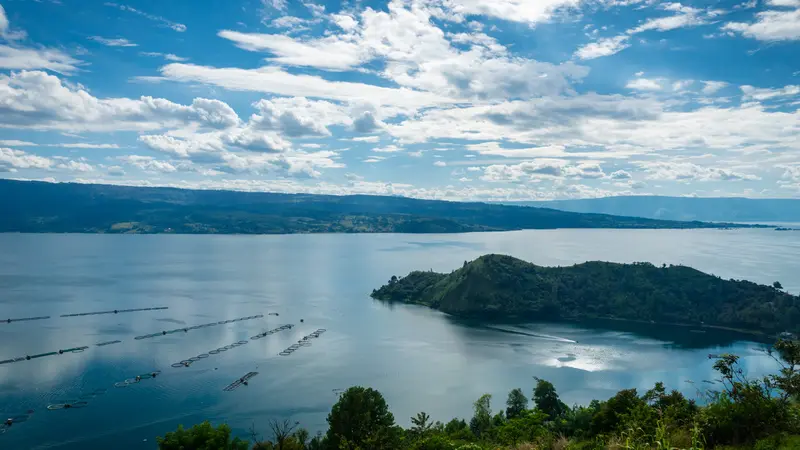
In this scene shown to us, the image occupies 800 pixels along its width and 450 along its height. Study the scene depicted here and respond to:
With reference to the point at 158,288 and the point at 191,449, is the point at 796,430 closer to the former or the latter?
the point at 191,449

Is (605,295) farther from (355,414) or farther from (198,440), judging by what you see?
(198,440)

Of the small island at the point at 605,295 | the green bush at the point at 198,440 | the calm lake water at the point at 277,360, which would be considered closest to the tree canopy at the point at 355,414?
the green bush at the point at 198,440

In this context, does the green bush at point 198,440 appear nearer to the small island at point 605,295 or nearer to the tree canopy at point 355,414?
the tree canopy at point 355,414

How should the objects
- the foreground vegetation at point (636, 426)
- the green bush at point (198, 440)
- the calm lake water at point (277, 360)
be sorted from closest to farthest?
the foreground vegetation at point (636, 426) < the green bush at point (198, 440) < the calm lake water at point (277, 360)

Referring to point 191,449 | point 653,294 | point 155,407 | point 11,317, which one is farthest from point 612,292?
point 11,317

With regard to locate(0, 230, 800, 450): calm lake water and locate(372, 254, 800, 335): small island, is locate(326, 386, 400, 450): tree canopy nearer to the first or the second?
locate(0, 230, 800, 450): calm lake water

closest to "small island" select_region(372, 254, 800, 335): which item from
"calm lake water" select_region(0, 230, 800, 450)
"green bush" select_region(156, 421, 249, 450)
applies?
"calm lake water" select_region(0, 230, 800, 450)
